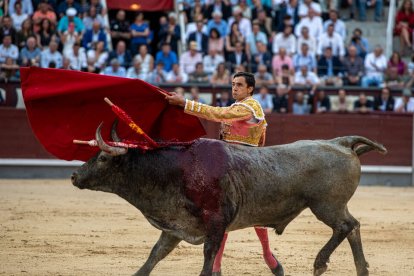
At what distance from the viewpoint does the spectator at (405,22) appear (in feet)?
53.0

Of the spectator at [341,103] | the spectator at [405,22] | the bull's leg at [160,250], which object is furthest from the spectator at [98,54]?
the bull's leg at [160,250]

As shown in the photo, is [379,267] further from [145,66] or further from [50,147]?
[145,66]

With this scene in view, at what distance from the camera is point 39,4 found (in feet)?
49.2

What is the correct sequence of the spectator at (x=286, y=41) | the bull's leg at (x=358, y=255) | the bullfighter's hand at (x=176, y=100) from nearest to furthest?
1. the bullfighter's hand at (x=176, y=100)
2. the bull's leg at (x=358, y=255)
3. the spectator at (x=286, y=41)

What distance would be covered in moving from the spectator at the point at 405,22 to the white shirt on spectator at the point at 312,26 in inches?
61.4

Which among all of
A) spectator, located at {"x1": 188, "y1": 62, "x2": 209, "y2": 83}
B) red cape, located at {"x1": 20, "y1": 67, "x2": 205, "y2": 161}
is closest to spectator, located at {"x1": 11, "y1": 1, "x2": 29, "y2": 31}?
spectator, located at {"x1": 188, "y1": 62, "x2": 209, "y2": 83}

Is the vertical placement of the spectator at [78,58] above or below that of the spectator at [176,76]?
above

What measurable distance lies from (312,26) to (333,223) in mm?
9309

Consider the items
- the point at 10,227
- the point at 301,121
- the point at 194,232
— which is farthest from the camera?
the point at 301,121

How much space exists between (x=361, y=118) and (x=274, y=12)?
258 centimetres

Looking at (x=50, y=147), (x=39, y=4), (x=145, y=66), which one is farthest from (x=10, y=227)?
(x=39, y=4)

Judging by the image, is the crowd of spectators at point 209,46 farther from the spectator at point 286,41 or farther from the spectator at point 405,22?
the spectator at point 405,22

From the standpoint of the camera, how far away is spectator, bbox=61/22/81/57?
14.3 meters

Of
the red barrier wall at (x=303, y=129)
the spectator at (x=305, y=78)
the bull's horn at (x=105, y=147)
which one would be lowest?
the red barrier wall at (x=303, y=129)
